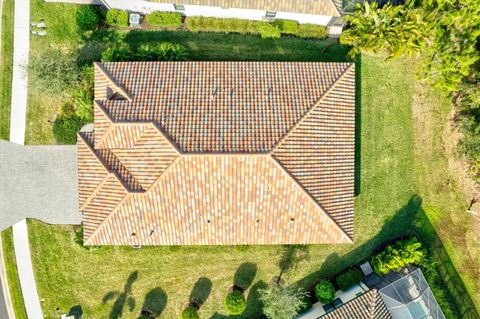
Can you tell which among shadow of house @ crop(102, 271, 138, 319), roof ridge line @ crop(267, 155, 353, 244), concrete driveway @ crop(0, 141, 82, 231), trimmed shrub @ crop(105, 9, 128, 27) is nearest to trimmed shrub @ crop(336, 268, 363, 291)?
roof ridge line @ crop(267, 155, 353, 244)

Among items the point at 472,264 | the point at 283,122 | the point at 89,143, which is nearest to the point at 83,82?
the point at 89,143

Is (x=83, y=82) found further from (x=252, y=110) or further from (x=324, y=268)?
(x=324, y=268)

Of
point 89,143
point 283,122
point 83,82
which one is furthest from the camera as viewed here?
point 83,82

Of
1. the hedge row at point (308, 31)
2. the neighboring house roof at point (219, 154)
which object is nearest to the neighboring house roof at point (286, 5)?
the hedge row at point (308, 31)

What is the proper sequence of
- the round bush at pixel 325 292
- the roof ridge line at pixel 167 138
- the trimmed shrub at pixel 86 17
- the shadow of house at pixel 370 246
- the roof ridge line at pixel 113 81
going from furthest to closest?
the shadow of house at pixel 370 246 < the trimmed shrub at pixel 86 17 < the round bush at pixel 325 292 < the roof ridge line at pixel 113 81 < the roof ridge line at pixel 167 138

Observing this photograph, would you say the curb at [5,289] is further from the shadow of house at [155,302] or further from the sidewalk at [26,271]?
the shadow of house at [155,302]

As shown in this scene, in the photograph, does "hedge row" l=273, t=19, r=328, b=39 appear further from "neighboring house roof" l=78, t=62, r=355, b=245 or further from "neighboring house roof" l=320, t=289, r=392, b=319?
"neighboring house roof" l=320, t=289, r=392, b=319
